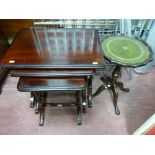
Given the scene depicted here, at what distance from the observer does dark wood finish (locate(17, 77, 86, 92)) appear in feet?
3.95

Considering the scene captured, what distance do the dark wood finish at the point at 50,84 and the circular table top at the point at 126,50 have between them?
12.1 inches

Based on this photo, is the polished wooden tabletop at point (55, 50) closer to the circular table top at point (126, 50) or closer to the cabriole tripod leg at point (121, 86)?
the circular table top at point (126, 50)

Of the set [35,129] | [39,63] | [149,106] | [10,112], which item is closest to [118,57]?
[39,63]

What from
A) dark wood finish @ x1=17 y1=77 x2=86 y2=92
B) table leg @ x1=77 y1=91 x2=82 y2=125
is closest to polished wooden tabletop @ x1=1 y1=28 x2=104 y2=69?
dark wood finish @ x1=17 y1=77 x2=86 y2=92

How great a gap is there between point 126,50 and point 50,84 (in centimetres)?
65

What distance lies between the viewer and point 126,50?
1.40 m

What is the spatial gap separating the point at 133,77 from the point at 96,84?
454 mm

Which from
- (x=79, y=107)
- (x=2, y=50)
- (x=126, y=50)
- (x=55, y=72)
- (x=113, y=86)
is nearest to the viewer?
(x=55, y=72)

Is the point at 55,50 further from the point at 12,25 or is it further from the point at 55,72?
the point at 12,25

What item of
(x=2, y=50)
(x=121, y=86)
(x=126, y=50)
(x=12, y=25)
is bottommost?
(x=121, y=86)

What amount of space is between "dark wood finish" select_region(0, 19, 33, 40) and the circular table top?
3.82 feet

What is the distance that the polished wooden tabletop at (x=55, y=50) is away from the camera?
1135 mm

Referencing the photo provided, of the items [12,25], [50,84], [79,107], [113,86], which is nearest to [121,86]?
[113,86]

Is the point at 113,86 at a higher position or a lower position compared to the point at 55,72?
lower
